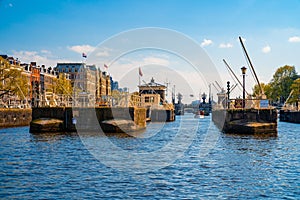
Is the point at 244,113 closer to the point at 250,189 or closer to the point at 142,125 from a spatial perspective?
the point at 142,125

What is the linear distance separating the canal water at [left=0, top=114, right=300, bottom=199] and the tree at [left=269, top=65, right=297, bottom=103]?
12728 cm

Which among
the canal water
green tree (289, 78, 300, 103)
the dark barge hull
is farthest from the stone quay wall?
green tree (289, 78, 300, 103)

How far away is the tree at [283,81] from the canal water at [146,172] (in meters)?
127

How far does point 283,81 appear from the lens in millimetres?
163875

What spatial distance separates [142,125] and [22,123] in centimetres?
2960

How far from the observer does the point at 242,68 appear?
6669cm

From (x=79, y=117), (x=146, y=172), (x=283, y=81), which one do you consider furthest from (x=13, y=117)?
(x=283, y=81)

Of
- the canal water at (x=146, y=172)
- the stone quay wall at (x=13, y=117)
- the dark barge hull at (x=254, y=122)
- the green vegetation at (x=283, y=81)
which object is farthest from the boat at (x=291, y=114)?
the canal water at (x=146, y=172)

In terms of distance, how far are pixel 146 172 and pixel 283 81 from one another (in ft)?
478

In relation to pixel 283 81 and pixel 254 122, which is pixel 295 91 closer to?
pixel 283 81

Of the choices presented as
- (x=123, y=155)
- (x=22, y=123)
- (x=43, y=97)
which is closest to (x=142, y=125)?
(x=43, y=97)

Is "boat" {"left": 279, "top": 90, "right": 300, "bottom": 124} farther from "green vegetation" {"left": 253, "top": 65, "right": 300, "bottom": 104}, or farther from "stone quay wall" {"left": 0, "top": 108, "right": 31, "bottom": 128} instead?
"stone quay wall" {"left": 0, "top": 108, "right": 31, "bottom": 128}

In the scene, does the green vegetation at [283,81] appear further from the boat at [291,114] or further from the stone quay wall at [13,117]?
the stone quay wall at [13,117]

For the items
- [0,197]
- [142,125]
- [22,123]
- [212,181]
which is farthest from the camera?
[22,123]
